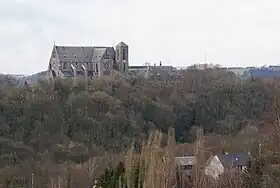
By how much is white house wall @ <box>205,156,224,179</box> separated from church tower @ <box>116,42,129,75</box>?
2964 centimetres

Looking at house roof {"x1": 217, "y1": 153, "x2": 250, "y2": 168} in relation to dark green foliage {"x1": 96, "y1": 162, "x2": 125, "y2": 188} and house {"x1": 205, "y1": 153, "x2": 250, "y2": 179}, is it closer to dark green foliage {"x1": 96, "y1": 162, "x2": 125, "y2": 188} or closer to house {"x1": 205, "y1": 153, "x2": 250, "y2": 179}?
house {"x1": 205, "y1": 153, "x2": 250, "y2": 179}

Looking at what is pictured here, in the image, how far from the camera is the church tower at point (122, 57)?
53.1 meters

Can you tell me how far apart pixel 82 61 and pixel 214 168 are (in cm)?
3141

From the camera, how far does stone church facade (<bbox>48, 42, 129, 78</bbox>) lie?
1972 inches

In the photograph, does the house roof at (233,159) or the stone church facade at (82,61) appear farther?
the stone church facade at (82,61)

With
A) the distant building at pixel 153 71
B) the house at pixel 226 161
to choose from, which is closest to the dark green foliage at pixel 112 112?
the distant building at pixel 153 71

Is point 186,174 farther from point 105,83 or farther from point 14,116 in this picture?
point 105,83

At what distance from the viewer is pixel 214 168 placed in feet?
68.9

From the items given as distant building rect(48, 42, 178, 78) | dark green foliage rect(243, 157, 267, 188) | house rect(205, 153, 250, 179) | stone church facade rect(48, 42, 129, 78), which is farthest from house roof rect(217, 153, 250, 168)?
stone church facade rect(48, 42, 129, 78)

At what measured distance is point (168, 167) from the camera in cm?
1427

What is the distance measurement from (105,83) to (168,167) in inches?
1036

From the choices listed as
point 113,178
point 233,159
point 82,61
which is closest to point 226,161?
point 233,159

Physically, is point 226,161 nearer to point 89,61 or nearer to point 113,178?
point 113,178

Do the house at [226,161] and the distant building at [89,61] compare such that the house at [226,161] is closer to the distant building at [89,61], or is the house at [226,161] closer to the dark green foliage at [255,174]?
the dark green foliage at [255,174]
